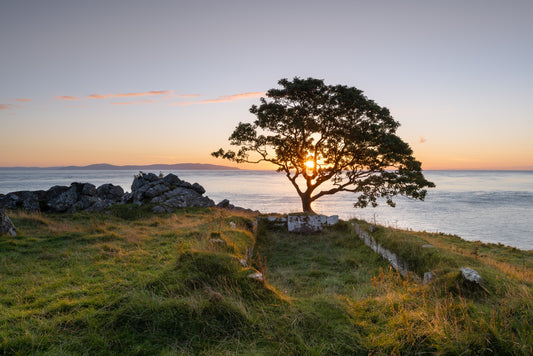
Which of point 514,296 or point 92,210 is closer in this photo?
point 514,296

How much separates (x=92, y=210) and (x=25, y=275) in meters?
13.1

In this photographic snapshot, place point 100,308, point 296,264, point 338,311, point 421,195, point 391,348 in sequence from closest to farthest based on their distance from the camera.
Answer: point 391,348, point 100,308, point 338,311, point 296,264, point 421,195

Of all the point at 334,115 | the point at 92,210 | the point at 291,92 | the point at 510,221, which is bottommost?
the point at 510,221

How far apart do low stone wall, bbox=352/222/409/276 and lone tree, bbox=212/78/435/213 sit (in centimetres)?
556

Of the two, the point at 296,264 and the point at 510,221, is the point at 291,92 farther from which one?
the point at 510,221

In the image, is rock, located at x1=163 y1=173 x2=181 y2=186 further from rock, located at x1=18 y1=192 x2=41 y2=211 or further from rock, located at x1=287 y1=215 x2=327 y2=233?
rock, located at x1=287 y1=215 x2=327 y2=233

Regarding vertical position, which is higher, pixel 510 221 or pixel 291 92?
pixel 291 92

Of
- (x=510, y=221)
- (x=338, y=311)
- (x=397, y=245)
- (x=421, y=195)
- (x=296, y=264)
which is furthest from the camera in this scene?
(x=510, y=221)

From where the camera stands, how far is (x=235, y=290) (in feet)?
18.5

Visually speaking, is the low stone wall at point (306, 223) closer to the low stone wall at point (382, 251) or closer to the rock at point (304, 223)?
the rock at point (304, 223)

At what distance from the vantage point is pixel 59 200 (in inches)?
736

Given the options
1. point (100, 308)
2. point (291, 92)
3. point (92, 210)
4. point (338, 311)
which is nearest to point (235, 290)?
point (338, 311)

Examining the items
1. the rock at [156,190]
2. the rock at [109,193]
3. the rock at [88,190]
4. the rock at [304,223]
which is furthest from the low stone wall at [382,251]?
the rock at [88,190]

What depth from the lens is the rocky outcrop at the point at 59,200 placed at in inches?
703
